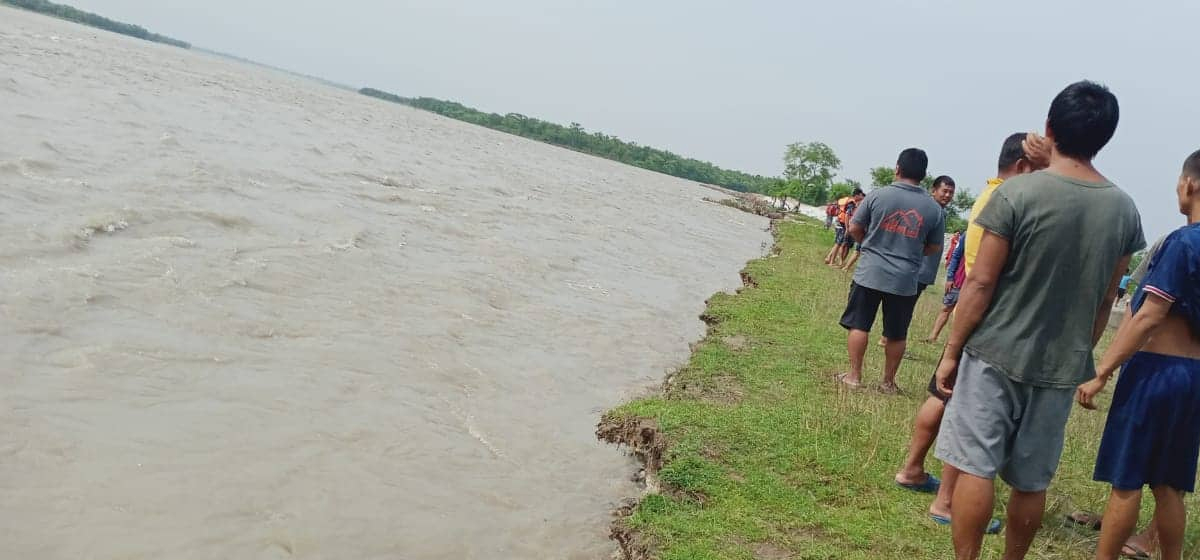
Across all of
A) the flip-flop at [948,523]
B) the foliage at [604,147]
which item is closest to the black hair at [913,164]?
the flip-flop at [948,523]

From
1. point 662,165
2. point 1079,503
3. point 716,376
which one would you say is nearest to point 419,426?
point 716,376

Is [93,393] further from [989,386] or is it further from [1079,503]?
[1079,503]

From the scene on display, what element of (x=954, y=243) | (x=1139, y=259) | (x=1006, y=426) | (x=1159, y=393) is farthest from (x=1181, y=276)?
(x=1139, y=259)

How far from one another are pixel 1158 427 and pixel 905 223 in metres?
2.92

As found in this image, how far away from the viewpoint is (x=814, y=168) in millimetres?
52656

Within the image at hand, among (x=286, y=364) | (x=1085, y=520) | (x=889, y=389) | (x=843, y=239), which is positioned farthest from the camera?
(x=843, y=239)

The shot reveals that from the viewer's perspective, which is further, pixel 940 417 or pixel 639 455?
pixel 639 455

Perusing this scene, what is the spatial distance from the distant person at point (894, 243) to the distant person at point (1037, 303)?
283 centimetres

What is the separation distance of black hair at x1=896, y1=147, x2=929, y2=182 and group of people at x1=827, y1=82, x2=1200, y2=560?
233 cm

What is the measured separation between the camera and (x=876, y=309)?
612 centimetres

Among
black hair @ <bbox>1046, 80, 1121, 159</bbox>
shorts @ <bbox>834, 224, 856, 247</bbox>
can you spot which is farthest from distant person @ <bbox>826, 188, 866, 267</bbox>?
black hair @ <bbox>1046, 80, 1121, 159</bbox>

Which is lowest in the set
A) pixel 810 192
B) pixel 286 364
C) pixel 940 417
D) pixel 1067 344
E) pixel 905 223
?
pixel 286 364

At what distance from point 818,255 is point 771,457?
17265mm

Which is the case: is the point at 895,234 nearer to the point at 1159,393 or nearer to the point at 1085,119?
the point at 1159,393
